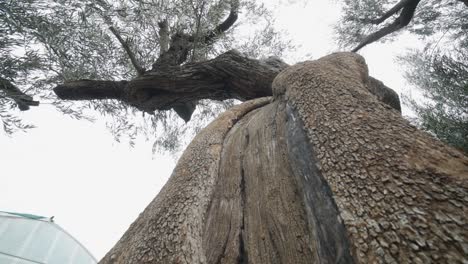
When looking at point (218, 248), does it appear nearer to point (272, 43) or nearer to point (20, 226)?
point (272, 43)

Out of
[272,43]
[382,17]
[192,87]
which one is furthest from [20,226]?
[382,17]

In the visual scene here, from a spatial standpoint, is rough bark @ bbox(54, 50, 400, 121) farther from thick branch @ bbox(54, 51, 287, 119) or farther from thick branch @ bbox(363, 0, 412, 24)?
thick branch @ bbox(363, 0, 412, 24)

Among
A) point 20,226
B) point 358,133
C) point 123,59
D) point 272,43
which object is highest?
point 272,43

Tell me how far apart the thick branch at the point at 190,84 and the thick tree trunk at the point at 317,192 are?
116 centimetres

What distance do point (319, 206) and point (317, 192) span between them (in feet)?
0.31

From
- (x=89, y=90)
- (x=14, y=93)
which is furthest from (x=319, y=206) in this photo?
(x=14, y=93)

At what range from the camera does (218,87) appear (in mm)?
4371

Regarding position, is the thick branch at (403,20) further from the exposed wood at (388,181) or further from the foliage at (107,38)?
the exposed wood at (388,181)

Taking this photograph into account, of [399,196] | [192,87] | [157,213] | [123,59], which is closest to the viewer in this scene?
[399,196]

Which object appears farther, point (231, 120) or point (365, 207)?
point (231, 120)

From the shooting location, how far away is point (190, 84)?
14.1 ft

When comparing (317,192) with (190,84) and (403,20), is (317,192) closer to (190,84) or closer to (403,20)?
(190,84)

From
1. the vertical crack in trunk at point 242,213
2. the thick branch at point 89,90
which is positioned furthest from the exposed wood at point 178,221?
the thick branch at point 89,90

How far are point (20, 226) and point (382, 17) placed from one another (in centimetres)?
1421
